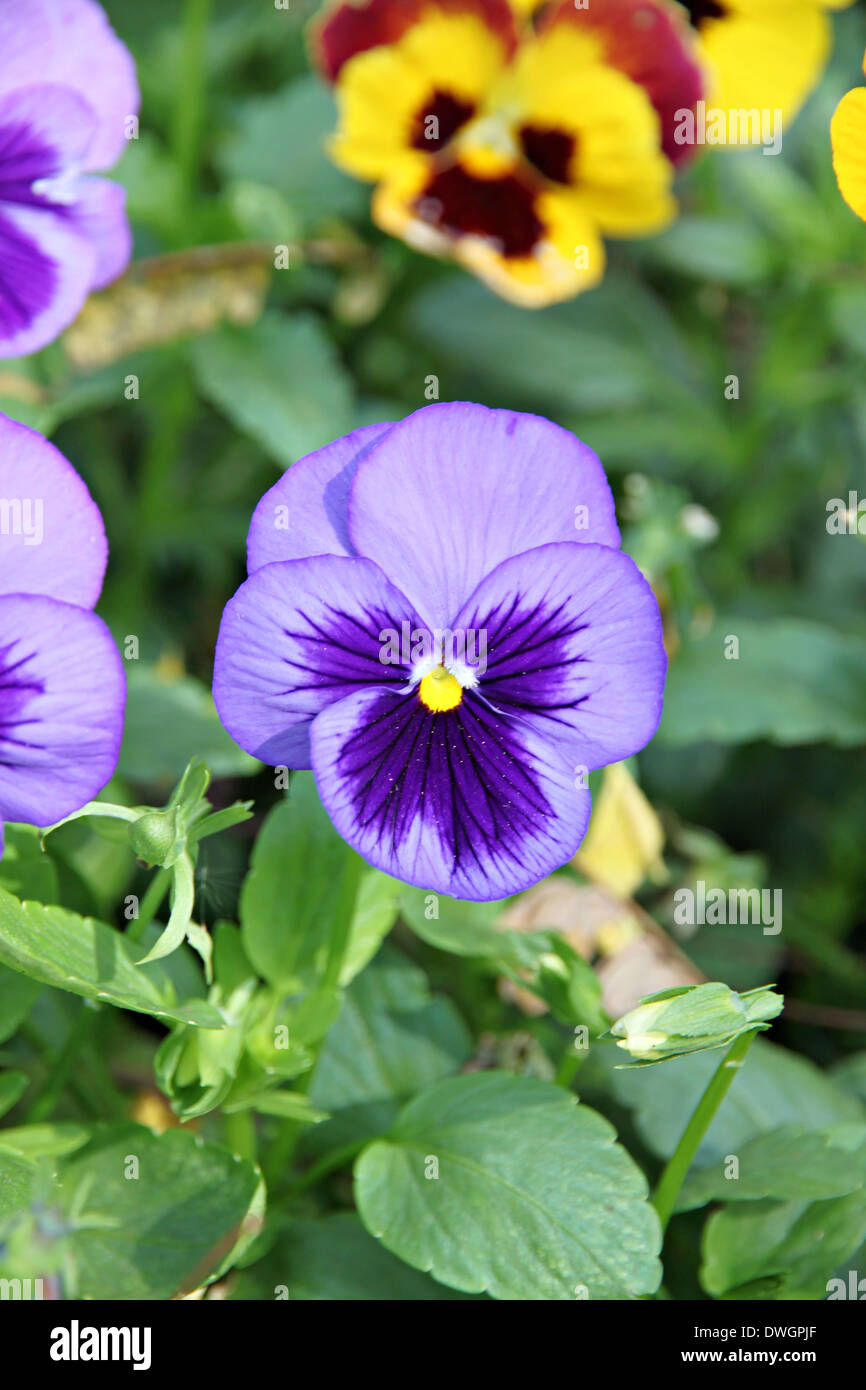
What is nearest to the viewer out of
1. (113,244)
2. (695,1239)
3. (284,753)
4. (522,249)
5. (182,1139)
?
(284,753)

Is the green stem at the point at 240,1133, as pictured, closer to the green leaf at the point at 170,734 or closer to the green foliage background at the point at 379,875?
the green foliage background at the point at 379,875

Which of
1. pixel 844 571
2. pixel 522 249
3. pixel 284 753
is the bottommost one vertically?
pixel 284 753

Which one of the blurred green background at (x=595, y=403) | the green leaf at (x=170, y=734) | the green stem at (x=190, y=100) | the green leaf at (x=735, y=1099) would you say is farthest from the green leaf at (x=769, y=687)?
the green stem at (x=190, y=100)

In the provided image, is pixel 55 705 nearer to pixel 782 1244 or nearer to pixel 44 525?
pixel 44 525

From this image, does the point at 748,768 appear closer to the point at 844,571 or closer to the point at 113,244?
the point at 844,571

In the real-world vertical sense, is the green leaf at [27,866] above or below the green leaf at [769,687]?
below

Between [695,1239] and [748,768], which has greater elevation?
[748,768]
